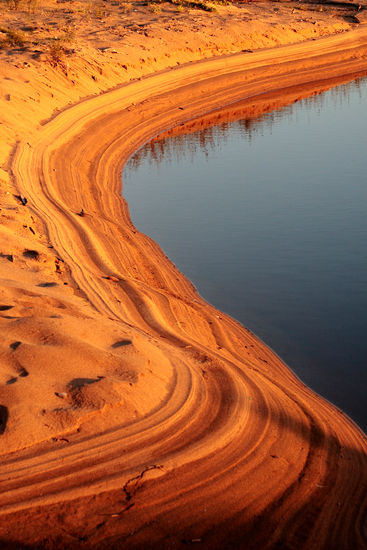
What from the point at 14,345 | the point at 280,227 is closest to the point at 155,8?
the point at 280,227

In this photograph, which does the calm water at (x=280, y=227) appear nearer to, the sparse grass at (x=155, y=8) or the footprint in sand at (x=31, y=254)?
the footprint in sand at (x=31, y=254)

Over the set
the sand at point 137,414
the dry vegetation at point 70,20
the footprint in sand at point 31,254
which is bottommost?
the sand at point 137,414

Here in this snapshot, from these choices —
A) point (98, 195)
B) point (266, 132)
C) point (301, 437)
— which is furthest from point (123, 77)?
point (301, 437)

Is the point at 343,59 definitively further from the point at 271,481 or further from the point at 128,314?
the point at 271,481

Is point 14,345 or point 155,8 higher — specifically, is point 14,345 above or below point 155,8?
below

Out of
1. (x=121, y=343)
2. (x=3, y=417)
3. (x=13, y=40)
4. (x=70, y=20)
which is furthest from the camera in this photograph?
(x=70, y=20)

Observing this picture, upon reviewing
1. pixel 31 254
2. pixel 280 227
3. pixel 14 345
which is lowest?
pixel 14 345

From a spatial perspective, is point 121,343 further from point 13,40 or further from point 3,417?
point 13,40

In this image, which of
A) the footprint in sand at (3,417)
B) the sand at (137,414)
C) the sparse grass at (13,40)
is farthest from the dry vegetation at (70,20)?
the footprint in sand at (3,417)
